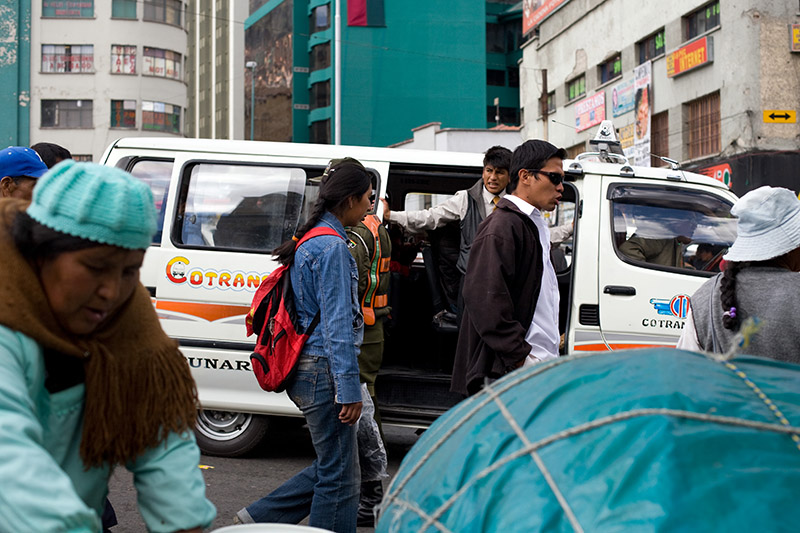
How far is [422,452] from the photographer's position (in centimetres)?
A: 212

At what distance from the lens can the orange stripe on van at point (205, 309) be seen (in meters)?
6.15

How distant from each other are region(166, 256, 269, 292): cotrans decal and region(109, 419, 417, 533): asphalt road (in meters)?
1.12

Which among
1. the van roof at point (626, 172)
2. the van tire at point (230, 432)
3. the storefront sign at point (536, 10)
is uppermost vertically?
the storefront sign at point (536, 10)

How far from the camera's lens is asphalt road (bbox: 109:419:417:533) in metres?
5.25

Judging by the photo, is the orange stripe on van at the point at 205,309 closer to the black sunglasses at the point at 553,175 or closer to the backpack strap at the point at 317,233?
the backpack strap at the point at 317,233

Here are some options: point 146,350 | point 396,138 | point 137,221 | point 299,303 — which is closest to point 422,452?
point 146,350

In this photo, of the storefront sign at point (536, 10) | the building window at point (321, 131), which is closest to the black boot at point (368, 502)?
the storefront sign at point (536, 10)

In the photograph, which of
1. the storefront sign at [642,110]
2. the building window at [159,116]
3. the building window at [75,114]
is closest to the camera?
the storefront sign at [642,110]

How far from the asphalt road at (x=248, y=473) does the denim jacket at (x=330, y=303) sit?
1577 millimetres

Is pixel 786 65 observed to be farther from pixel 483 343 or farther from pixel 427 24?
pixel 427 24

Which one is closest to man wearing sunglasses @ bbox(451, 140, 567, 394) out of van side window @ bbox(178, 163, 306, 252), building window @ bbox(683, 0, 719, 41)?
van side window @ bbox(178, 163, 306, 252)

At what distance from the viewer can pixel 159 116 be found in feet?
169

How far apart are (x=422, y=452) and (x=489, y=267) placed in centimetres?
202

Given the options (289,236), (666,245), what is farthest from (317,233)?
(666,245)
